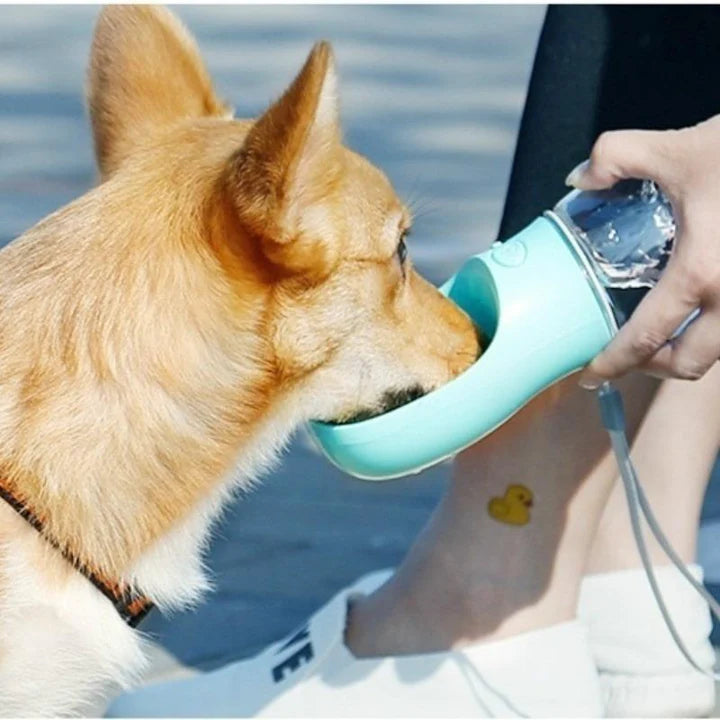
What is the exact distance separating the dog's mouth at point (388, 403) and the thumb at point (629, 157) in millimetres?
511

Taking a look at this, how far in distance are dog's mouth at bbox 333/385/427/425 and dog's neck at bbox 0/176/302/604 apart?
0.74ft

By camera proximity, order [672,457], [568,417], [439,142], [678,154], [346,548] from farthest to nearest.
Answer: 1. [439,142]
2. [346,548]
3. [672,457]
4. [568,417]
5. [678,154]

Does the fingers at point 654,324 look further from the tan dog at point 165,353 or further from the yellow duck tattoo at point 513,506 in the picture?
the yellow duck tattoo at point 513,506

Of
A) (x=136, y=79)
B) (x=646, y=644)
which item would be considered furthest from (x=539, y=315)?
(x=646, y=644)

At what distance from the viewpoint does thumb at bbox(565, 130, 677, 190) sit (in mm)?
3264

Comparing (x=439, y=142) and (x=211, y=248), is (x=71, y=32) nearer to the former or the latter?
(x=439, y=142)

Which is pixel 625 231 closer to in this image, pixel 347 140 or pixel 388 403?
pixel 388 403

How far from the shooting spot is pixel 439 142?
7.79 m

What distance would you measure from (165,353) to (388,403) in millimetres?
495

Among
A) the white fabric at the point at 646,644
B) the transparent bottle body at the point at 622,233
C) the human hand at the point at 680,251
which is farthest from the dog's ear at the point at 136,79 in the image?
the white fabric at the point at 646,644

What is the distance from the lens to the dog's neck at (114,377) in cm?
325

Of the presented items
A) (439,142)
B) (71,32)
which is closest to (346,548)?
(439,142)

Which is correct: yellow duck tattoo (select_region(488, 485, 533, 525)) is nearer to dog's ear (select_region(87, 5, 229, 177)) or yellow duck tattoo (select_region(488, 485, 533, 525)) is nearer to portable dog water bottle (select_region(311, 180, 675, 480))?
portable dog water bottle (select_region(311, 180, 675, 480))

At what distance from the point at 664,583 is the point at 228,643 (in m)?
1.02
